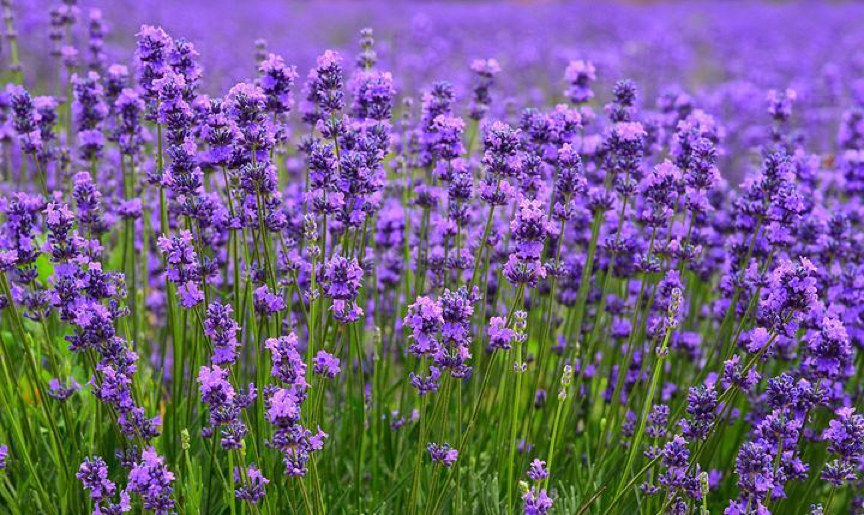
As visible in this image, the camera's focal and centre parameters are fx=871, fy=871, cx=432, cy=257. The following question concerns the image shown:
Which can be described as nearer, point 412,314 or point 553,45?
point 412,314

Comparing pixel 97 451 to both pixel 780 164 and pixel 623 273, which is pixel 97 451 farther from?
pixel 780 164

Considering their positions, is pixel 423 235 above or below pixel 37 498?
above

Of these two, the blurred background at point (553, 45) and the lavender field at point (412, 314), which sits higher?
the blurred background at point (553, 45)

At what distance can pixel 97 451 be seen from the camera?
3148mm

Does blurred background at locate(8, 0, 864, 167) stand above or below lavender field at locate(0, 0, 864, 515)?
above

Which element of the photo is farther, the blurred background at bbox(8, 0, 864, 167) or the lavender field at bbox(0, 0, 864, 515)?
the blurred background at bbox(8, 0, 864, 167)

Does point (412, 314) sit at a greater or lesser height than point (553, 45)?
lesser

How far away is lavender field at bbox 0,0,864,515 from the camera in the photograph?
2506 millimetres

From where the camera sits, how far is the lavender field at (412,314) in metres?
2.51

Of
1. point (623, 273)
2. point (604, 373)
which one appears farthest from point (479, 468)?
point (623, 273)

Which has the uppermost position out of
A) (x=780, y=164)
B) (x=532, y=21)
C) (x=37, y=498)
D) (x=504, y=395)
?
(x=532, y=21)

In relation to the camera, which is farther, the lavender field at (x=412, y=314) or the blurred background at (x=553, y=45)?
the blurred background at (x=553, y=45)

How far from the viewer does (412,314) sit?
8.39 feet

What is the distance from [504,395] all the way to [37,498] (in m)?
1.61
